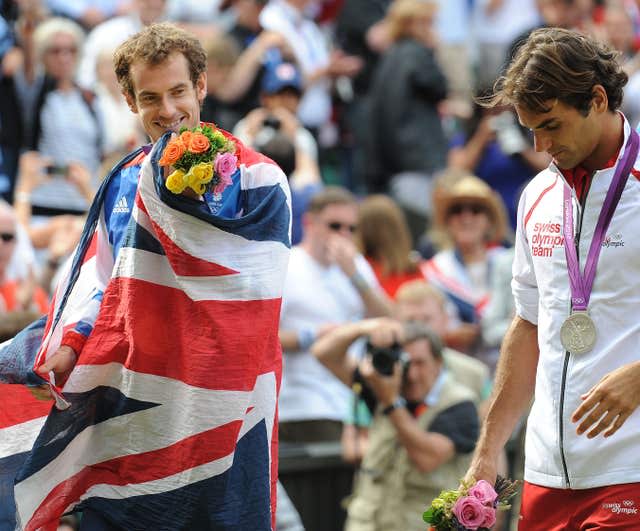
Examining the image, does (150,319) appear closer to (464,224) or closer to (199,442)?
(199,442)

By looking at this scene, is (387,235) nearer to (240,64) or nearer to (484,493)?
(240,64)

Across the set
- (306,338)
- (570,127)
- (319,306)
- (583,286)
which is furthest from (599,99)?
(319,306)

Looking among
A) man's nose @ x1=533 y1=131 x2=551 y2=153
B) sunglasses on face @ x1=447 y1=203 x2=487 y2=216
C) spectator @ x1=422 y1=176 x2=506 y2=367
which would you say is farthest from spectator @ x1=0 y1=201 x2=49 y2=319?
man's nose @ x1=533 y1=131 x2=551 y2=153

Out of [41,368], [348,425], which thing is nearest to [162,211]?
[41,368]

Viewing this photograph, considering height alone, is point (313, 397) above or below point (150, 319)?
below

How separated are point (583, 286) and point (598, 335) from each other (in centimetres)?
17

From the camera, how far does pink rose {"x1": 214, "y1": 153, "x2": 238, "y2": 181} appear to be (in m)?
4.79

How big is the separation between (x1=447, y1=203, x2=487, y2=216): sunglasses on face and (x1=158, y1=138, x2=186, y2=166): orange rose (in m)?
5.59

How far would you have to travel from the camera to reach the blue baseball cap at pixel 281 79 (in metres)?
11.2

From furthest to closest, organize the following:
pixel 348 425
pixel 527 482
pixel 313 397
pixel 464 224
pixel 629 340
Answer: pixel 464 224, pixel 313 397, pixel 348 425, pixel 527 482, pixel 629 340

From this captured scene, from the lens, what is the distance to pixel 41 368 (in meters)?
5.11

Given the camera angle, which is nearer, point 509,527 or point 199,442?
point 199,442

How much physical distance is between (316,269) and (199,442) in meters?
4.15

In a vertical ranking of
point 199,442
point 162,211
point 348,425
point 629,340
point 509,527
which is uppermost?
point 162,211
